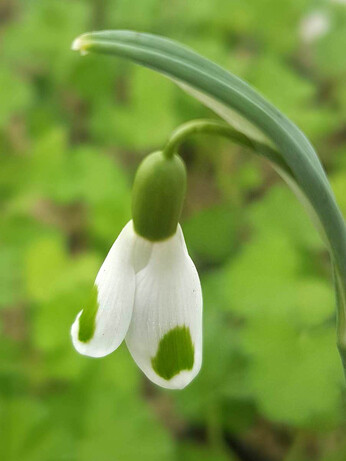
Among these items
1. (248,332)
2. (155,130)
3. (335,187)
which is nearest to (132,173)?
(155,130)

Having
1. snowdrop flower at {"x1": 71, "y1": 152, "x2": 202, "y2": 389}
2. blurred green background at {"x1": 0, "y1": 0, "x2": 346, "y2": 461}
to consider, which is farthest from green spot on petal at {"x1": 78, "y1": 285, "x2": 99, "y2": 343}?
blurred green background at {"x1": 0, "y1": 0, "x2": 346, "y2": 461}

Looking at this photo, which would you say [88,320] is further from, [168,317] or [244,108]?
[244,108]

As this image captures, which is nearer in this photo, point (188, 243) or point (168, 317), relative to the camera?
point (168, 317)

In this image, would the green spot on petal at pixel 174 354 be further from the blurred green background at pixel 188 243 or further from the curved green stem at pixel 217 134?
the blurred green background at pixel 188 243

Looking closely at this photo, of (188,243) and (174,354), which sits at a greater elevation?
(188,243)

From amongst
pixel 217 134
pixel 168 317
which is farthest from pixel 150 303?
pixel 217 134

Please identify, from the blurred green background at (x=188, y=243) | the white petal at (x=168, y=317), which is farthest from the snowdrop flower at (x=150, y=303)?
the blurred green background at (x=188, y=243)
